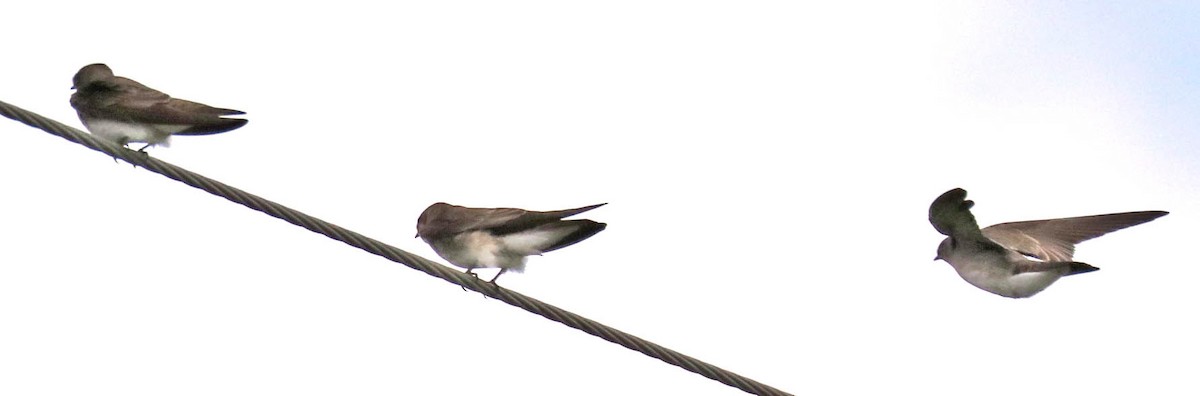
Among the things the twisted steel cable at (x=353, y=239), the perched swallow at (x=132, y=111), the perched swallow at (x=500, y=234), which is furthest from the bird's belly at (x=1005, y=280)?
the perched swallow at (x=132, y=111)

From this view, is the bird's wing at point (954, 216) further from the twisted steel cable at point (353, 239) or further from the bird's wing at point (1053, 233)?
the twisted steel cable at point (353, 239)

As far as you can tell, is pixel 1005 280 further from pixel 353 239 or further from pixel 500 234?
pixel 353 239

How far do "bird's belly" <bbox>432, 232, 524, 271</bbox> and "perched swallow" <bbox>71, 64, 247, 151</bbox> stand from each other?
1297 millimetres

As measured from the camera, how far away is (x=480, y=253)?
305 inches

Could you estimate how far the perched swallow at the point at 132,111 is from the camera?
24.0 feet

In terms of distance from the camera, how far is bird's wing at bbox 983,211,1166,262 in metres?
8.78

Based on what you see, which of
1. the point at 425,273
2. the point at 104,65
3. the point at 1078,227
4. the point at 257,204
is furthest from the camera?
the point at 1078,227

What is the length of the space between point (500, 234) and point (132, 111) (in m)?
1.73

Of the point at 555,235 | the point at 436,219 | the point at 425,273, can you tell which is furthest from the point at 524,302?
the point at 436,219

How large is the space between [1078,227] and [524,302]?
13.7 ft

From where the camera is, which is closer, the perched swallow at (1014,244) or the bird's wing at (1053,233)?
the perched swallow at (1014,244)

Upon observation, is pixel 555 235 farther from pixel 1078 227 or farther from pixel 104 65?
pixel 1078 227

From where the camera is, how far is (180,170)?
5555 mm

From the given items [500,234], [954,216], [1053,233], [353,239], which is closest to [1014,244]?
[1053,233]
